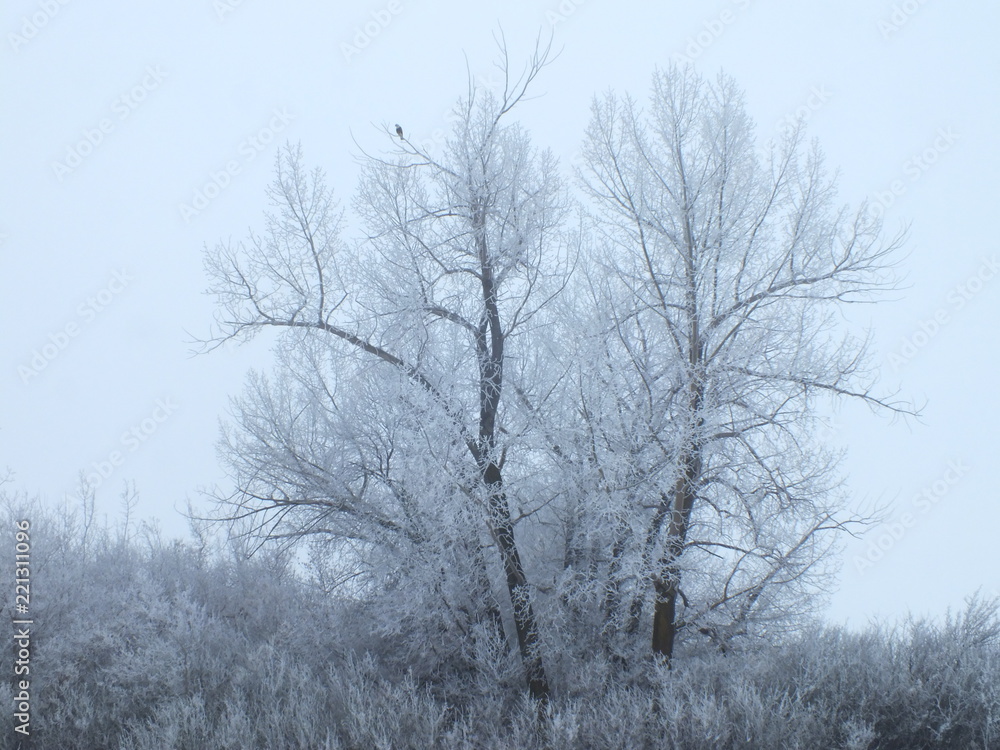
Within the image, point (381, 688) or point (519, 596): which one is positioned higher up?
point (519, 596)

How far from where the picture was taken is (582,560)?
423 inches

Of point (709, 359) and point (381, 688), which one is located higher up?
point (709, 359)

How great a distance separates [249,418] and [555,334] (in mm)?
4896

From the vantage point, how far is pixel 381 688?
9727 millimetres

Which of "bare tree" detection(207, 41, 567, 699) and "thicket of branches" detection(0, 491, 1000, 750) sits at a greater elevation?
"bare tree" detection(207, 41, 567, 699)

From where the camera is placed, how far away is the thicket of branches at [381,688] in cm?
842

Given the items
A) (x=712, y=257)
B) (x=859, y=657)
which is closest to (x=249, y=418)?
(x=712, y=257)

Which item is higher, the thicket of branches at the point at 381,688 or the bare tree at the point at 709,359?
the bare tree at the point at 709,359

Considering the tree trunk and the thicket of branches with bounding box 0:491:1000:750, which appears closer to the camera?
the thicket of branches with bounding box 0:491:1000:750

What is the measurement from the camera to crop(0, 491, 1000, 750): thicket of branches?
842cm

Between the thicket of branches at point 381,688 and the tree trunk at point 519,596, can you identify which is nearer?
the thicket of branches at point 381,688

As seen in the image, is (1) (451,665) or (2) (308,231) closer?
(1) (451,665)

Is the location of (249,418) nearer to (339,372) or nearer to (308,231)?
(339,372)

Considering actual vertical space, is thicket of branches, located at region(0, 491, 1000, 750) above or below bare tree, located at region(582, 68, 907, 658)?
below
